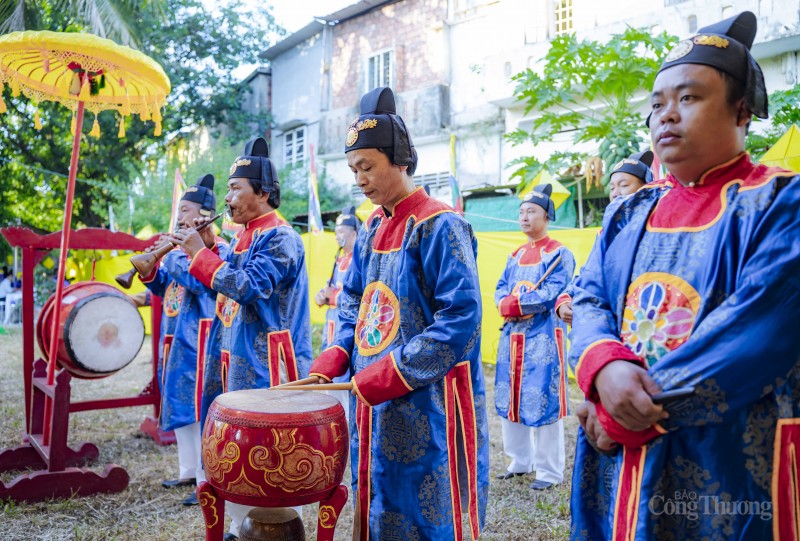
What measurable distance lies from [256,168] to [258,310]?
0.90m

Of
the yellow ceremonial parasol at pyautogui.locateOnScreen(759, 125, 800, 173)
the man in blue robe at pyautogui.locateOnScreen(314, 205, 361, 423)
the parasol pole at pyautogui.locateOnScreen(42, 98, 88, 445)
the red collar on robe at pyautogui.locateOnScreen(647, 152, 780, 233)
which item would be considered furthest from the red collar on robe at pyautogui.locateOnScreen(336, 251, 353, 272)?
the red collar on robe at pyautogui.locateOnScreen(647, 152, 780, 233)

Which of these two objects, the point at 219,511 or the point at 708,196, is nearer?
the point at 708,196

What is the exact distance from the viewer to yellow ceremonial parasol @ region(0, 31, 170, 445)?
13.1 feet

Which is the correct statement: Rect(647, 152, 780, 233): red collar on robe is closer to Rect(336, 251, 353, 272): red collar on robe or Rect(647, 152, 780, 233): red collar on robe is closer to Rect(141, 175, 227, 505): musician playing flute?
Rect(141, 175, 227, 505): musician playing flute

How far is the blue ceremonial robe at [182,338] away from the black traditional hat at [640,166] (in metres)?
3.24

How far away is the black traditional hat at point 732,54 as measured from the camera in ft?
5.23

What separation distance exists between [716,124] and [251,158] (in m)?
2.89

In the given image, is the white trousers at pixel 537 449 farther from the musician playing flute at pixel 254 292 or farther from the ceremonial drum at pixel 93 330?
the ceremonial drum at pixel 93 330

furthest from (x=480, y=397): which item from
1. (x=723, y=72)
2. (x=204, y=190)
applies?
(x=204, y=190)

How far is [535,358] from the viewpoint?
5219 mm

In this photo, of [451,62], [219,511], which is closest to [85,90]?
[219,511]

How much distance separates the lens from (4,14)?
11180 millimetres

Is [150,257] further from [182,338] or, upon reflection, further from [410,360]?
[410,360]

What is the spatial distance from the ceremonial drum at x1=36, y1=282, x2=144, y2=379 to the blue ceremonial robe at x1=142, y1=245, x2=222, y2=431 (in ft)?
1.42
